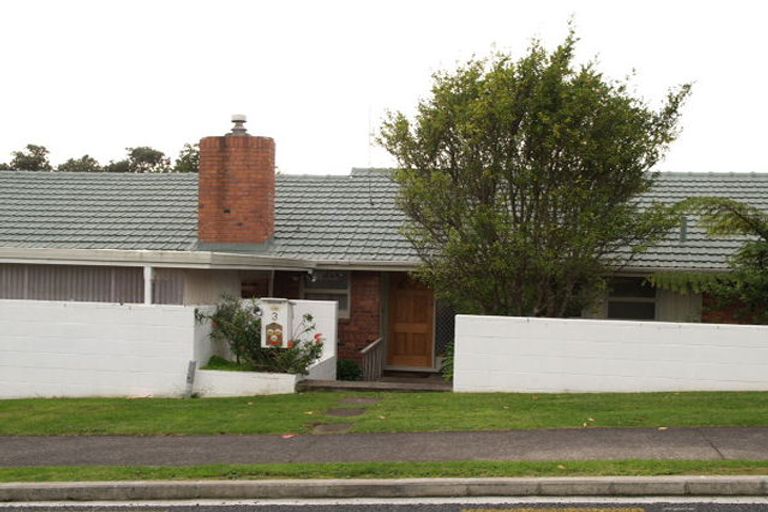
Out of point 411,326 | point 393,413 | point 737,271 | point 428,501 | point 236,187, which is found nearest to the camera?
point 428,501

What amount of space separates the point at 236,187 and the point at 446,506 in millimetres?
11811

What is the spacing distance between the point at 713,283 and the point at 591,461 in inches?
281

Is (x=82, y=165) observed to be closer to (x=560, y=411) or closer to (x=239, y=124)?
(x=239, y=124)

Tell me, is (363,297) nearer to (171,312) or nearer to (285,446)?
(171,312)

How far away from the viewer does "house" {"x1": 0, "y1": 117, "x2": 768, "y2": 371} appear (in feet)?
48.7

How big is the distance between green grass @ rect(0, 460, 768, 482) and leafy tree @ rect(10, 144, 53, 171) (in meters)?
47.8

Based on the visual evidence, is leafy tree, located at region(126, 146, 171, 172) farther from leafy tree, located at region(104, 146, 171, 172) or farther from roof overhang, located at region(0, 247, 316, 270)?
roof overhang, located at region(0, 247, 316, 270)

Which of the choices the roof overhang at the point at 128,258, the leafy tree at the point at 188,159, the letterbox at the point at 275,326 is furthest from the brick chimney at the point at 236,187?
the leafy tree at the point at 188,159

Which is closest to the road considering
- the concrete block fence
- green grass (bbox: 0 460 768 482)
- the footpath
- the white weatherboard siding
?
the footpath

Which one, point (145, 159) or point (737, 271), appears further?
point (145, 159)

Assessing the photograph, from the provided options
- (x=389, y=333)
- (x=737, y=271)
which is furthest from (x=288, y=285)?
(x=737, y=271)

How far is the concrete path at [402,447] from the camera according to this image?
873cm

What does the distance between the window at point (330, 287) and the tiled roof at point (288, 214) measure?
59 cm

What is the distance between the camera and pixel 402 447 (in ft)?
30.3
